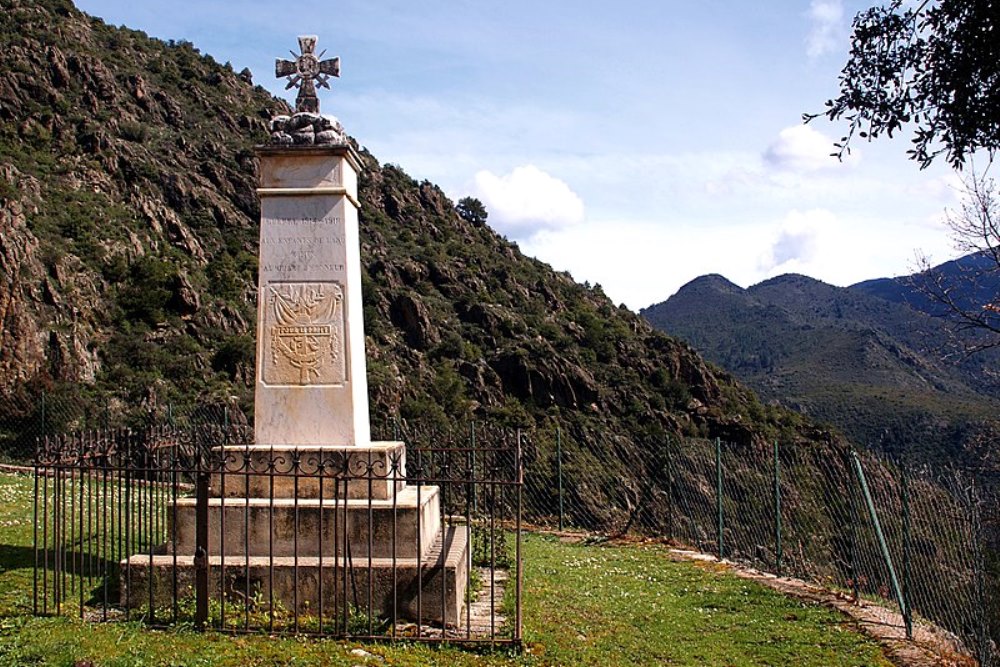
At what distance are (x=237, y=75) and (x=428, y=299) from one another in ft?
93.4

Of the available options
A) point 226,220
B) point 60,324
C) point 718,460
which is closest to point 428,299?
point 226,220

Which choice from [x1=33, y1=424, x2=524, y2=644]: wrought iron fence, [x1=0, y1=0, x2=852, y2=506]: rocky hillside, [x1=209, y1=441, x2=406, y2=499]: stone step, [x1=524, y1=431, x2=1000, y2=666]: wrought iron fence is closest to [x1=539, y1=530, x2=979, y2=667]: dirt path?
Answer: [x1=524, y1=431, x2=1000, y2=666]: wrought iron fence

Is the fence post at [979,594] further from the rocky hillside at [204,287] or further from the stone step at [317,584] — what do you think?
the rocky hillside at [204,287]

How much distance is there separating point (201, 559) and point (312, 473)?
1.41 meters

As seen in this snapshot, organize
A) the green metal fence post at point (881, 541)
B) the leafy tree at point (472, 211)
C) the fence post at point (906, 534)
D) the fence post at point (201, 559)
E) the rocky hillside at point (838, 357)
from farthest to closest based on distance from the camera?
the leafy tree at point (472, 211) < the rocky hillside at point (838, 357) < the green metal fence post at point (881, 541) < the fence post at point (906, 534) < the fence post at point (201, 559)

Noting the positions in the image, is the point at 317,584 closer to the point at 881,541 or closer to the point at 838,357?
the point at 881,541

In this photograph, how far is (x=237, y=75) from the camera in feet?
224

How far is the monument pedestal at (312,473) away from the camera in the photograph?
24.1 feet

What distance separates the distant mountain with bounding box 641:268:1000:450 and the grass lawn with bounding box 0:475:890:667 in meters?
3.83

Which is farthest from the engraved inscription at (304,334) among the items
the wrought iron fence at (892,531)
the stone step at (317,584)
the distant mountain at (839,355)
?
the distant mountain at (839,355)

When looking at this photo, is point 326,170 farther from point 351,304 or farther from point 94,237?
point 94,237

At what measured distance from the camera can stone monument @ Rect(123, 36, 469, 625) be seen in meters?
7.73

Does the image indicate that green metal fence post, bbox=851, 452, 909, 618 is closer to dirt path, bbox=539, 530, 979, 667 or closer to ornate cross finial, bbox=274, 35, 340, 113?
dirt path, bbox=539, 530, 979, 667

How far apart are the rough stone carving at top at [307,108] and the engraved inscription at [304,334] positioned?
1.43 meters
